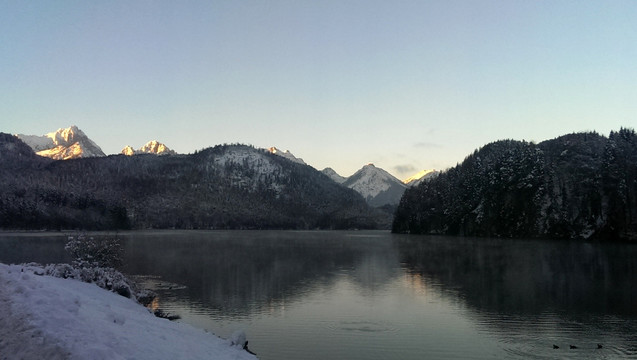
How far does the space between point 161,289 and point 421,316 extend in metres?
26.7

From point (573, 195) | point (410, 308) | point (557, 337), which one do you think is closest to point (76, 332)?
point (557, 337)

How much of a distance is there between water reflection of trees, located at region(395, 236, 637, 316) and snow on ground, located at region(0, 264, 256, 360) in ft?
91.3

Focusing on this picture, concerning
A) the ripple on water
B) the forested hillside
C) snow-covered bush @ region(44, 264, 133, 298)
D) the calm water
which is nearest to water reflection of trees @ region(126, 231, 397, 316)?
the calm water

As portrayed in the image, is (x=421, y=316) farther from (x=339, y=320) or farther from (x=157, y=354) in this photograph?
(x=157, y=354)

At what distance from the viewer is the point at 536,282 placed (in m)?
57.5

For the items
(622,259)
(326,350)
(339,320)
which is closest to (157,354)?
(326,350)

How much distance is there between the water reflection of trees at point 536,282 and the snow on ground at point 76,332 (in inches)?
1095

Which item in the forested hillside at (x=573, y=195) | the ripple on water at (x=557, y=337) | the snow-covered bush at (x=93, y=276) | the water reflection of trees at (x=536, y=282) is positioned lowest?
the ripple on water at (x=557, y=337)

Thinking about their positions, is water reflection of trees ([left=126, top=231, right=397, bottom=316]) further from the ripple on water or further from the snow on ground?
the ripple on water

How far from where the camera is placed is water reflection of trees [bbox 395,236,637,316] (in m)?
42.6

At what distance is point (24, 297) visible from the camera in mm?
18875

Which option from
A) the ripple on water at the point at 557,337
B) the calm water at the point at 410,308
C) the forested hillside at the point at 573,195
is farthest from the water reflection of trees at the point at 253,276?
the forested hillside at the point at 573,195

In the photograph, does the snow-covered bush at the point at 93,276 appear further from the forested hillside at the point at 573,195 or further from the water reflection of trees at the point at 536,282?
the forested hillside at the point at 573,195

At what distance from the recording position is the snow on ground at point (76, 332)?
1479cm
